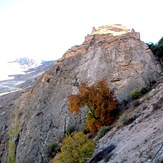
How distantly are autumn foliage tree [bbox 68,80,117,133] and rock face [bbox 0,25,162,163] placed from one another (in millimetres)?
2933

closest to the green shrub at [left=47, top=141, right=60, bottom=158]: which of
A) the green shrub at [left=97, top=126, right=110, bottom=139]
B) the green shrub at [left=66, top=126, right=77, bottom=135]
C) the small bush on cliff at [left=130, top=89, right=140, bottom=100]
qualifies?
the green shrub at [left=66, top=126, right=77, bottom=135]

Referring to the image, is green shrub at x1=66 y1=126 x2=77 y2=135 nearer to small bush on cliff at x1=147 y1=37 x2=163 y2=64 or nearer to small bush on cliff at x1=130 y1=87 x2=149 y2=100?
small bush on cliff at x1=130 y1=87 x2=149 y2=100

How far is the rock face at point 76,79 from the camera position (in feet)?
135

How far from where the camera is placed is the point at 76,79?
47188 millimetres

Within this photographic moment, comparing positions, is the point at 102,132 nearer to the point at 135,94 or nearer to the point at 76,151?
the point at 135,94

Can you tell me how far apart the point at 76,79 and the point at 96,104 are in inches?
484

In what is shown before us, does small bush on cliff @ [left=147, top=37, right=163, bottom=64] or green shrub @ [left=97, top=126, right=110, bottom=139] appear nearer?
green shrub @ [left=97, top=126, right=110, bottom=139]

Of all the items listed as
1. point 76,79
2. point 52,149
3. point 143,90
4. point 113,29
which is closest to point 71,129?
point 52,149

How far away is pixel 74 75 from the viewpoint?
48125 millimetres

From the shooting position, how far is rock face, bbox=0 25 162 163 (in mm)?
41025

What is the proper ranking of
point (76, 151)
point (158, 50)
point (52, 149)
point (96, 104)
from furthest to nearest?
point (158, 50) → point (52, 149) → point (96, 104) → point (76, 151)

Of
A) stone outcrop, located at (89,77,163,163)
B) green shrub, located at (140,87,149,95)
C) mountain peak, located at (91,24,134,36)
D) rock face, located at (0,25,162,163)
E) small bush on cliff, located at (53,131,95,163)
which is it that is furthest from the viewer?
mountain peak, located at (91,24,134,36)

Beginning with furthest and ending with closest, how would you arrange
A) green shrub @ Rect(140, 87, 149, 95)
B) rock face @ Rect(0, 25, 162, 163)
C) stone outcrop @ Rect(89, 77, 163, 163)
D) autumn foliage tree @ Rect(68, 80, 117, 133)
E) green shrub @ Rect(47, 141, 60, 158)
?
rock face @ Rect(0, 25, 162, 163), green shrub @ Rect(47, 141, 60, 158), green shrub @ Rect(140, 87, 149, 95), autumn foliage tree @ Rect(68, 80, 117, 133), stone outcrop @ Rect(89, 77, 163, 163)

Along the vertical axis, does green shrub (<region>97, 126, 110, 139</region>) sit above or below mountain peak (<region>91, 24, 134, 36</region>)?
below
